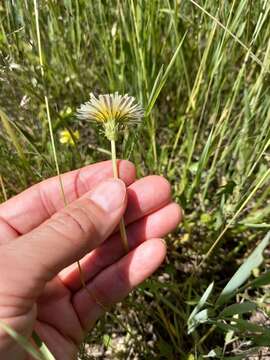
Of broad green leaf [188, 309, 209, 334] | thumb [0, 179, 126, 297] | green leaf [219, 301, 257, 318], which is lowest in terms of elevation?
broad green leaf [188, 309, 209, 334]

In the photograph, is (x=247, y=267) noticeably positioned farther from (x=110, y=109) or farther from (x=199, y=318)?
(x=110, y=109)

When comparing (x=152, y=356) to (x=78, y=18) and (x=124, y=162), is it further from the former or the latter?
(x=78, y=18)

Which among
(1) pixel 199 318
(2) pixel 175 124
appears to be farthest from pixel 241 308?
(2) pixel 175 124

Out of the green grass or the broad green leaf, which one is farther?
the green grass

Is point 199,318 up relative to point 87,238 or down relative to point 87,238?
down

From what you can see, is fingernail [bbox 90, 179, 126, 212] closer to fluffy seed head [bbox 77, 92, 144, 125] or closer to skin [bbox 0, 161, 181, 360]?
skin [bbox 0, 161, 181, 360]

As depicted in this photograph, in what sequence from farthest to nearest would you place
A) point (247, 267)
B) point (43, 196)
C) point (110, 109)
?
1. point (43, 196)
2. point (110, 109)
3. point (247, 267)

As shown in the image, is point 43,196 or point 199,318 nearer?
point 199,318

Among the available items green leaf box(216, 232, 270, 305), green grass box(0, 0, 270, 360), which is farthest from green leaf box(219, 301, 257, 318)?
green grass box(0, 0, 270, 360)
